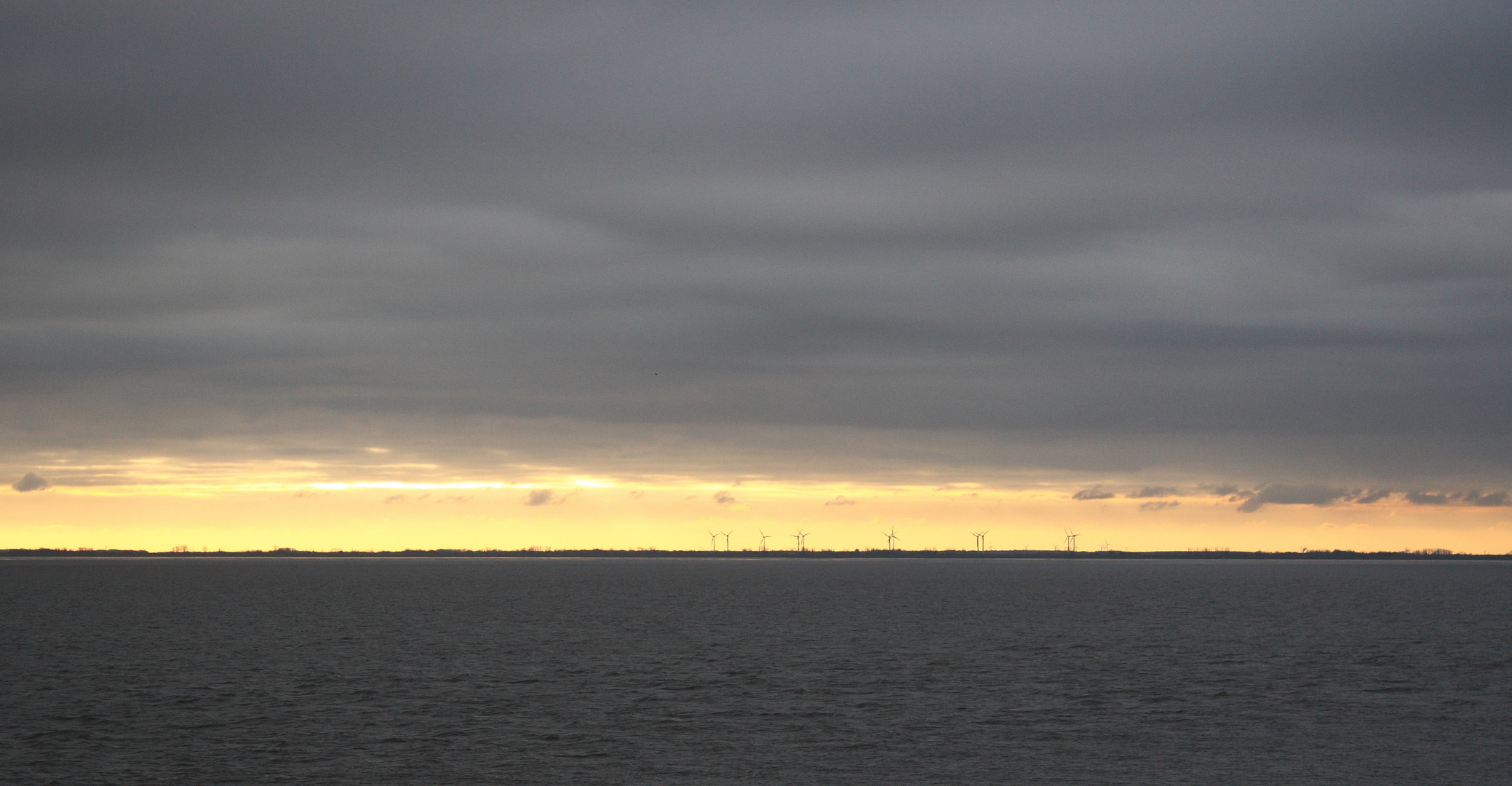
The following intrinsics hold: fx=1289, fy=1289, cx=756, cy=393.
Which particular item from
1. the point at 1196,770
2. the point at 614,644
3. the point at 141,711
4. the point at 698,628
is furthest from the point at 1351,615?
the point at 141,711

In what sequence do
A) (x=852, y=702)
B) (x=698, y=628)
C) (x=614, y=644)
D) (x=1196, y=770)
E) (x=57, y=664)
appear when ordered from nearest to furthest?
(x=1196, y=770)
(x=852, y=702)
(x=57, y=664)
(x=614, y=644)
(x=698, y=628)

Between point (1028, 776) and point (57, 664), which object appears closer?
point (1028, 776)

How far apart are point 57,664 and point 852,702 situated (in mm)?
61809

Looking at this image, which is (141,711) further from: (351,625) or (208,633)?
(351,625)

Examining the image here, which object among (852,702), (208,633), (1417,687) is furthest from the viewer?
(208,633)

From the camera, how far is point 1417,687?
82750 mm

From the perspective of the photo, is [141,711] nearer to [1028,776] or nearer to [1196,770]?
[1028,776]

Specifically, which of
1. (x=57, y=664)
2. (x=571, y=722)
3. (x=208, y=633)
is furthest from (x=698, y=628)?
(x=571, y=722)

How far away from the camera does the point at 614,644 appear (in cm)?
11812

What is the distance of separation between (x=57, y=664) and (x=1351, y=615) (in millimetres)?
150093

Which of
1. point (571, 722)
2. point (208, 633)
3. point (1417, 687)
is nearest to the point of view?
point (571, 722)

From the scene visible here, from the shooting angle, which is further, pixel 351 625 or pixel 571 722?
pixel 351 625

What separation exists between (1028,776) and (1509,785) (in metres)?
18.7

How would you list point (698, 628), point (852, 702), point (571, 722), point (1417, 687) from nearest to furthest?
point (571, 722)
point (852, 702)
point (1417, 687)
point (698, 628)
